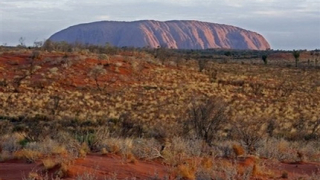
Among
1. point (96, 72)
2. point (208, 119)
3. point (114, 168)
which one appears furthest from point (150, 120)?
point (96, 72)

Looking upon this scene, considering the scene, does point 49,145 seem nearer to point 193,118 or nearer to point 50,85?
point 193,118

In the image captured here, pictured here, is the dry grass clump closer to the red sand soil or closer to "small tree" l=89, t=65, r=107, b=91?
the red sand soil

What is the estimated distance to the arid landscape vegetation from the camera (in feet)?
33.7

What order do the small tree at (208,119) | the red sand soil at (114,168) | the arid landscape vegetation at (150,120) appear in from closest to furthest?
the red sand soil at (114,168) → the arid landscape vegetation at (150,120) → the small tree at (208,119)

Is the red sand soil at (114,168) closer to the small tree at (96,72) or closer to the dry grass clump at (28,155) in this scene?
the dry grass clump at (28,155)

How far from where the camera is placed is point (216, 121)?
17.4m

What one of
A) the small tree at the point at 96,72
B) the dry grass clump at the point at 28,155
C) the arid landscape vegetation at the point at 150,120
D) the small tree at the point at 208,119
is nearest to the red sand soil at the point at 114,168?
the arid landscape vegetation at the point at 150,120

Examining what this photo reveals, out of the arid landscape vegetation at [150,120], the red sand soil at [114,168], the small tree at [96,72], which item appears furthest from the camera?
the small tree at [96,72]

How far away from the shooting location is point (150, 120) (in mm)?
24672

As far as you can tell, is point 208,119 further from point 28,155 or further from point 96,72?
point 96,72

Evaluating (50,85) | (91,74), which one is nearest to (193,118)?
(50,85)

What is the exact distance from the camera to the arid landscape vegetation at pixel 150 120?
10266 millimetres

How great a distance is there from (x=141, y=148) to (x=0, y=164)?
10.1 feet

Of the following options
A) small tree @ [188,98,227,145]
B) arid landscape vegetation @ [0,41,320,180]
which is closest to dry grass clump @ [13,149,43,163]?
arid landscape vegetation @ [0,41,320,180]
